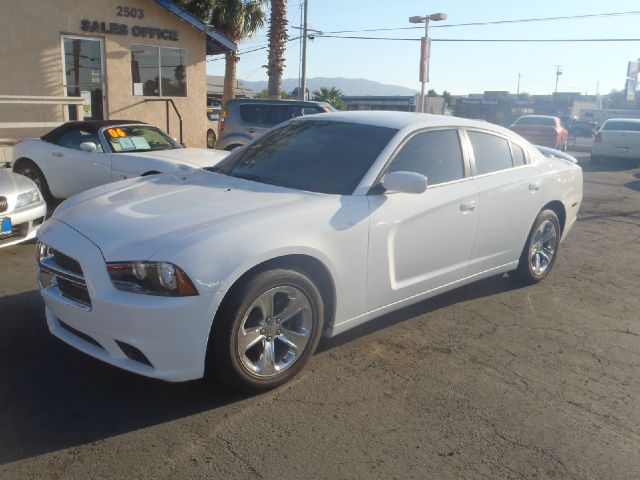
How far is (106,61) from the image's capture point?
50.0 ft

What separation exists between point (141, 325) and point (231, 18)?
20.3 m

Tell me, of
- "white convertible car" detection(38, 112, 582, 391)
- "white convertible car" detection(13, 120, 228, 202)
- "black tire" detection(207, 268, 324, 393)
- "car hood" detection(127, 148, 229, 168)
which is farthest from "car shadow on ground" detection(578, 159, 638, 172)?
"black tire" detection(207, 268, 324, 393)

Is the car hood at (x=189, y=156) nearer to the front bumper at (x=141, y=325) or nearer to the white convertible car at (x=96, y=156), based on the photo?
the white convertible car at (x=96, y=156)

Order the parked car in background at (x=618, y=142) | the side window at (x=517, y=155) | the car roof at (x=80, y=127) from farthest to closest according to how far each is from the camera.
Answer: the parked car in background at (x=618, y=142)
the car roof at (x=80, y=127)
the side window at (x=517, y=155)

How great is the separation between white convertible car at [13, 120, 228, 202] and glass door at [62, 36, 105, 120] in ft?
21.5

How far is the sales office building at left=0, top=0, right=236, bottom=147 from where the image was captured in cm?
1396

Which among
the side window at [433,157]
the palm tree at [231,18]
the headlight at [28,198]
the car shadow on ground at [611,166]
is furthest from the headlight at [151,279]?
the palm tree at [231,18]

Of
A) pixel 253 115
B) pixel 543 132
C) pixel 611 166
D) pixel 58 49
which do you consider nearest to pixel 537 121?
pixel 543 132

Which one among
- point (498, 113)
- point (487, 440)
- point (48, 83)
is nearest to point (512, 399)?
point (487, 440)

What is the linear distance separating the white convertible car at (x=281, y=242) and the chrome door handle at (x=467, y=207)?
15mm

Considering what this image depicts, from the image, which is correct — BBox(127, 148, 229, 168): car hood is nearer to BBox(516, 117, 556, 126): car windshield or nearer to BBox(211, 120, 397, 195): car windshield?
BBox(211, 120, 397, 195): car windshield

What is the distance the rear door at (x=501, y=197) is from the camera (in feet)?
15.9

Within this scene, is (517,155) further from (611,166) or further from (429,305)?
(611,166)

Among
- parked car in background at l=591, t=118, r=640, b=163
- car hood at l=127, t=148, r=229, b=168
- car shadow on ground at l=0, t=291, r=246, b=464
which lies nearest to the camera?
car shadow on ground at l=0, t=291, r=246, b=464
